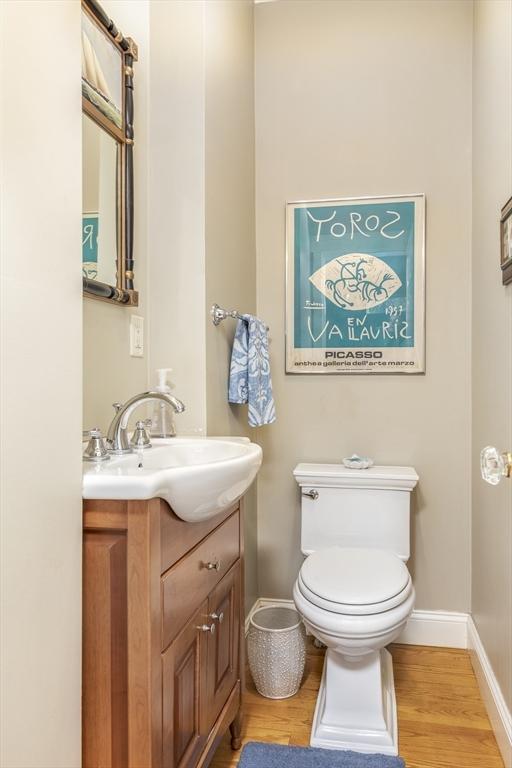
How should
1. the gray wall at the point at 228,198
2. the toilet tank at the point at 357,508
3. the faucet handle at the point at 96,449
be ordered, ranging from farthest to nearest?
the toilet tank at the point at 357,508, the gray wall at the point at 228,198, the faucet handle at the point at 96,449

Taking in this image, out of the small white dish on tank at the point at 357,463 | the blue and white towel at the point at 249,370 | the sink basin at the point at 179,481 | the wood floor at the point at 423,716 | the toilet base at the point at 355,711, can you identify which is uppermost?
the blue and white towel at the point at 249,370

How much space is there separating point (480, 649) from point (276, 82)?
2.43 meters

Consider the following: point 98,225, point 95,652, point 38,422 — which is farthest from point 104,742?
point 98,225

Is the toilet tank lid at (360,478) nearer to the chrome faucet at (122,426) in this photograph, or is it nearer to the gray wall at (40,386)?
the chrome faucet at (122,426)

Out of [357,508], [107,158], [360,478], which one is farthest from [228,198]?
[357,508]

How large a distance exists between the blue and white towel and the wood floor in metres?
0.96

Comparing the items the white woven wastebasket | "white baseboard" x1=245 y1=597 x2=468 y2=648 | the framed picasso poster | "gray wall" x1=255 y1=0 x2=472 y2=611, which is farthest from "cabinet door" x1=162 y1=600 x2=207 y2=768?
the framed picasso poster

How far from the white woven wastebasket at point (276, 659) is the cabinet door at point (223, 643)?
331 mm

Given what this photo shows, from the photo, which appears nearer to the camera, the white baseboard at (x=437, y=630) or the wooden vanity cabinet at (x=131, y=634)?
the wooden vanity cabinet at (x=131, y=634)

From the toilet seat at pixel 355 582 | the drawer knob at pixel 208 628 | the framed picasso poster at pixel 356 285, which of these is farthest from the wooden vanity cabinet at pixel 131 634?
the framed picasso poster at pixel 356 285

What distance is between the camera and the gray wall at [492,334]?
5.13 feet

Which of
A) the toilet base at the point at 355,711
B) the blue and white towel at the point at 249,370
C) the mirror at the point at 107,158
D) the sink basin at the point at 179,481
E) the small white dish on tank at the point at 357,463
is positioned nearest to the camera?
the sink basin at the point at 179,481

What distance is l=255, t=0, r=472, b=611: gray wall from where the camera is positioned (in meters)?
2.21

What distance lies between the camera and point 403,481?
2.04m
